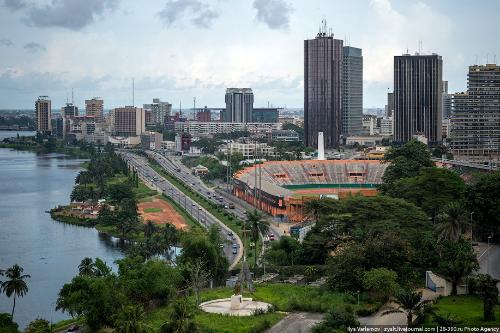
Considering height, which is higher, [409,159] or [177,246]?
[409,159]

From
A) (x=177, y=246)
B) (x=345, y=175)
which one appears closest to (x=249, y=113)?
(x=345, y=175)

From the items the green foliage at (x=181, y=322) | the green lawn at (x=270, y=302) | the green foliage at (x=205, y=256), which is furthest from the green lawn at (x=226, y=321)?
the green foliage at (x=205, y=256)

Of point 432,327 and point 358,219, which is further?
point 358,219

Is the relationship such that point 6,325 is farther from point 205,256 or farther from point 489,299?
point 489,299

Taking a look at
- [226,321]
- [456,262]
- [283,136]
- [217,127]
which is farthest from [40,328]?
[217,127]

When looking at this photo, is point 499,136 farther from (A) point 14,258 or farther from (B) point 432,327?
(B) point 432,327

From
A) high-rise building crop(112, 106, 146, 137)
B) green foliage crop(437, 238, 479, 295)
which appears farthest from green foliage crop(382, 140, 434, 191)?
high-rise building crop(112, 106, 146, 137)

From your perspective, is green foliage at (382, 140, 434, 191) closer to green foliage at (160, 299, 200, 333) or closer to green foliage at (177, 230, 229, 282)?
green foliage at (177, 230, 229, 282)
